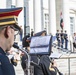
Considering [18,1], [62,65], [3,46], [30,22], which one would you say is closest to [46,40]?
[3,46]

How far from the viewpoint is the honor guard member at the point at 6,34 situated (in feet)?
6.15

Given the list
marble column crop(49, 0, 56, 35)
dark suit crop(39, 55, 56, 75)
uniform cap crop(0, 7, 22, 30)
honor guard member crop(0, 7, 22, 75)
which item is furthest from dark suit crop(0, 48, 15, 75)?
marble column crop(49, 0, 56, 35)

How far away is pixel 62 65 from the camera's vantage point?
15.1 metres

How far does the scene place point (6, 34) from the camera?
1.99m

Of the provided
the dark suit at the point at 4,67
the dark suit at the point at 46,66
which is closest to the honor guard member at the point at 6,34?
the dark suit at the point at 4,67

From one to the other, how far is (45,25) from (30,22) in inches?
142

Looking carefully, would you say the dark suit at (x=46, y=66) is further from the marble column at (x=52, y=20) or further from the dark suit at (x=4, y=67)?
the marble column at (x=52, y=20)

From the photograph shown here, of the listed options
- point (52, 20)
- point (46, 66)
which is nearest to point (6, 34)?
point (46, 66)

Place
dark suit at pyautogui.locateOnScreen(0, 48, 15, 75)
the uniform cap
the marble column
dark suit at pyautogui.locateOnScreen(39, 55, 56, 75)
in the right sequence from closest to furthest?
dark suit at pyautogui.locateOnScreen(0, 48, 15, 75) < the uniform cap < dark suit at pyautogui.locateOnScreen(39, 55, 56, 75) < the marble column

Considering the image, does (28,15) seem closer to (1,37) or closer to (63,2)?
(63,2)

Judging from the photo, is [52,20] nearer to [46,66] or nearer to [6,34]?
[46,66]

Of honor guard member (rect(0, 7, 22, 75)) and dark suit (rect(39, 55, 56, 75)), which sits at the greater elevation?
honor guard member (rect(0, 7, 22, 75))

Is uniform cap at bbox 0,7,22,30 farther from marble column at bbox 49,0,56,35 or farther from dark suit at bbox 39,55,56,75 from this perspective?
marble column at bbox 49,0,56,35

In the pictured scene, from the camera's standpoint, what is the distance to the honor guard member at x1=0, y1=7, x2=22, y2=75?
6.15 ft
